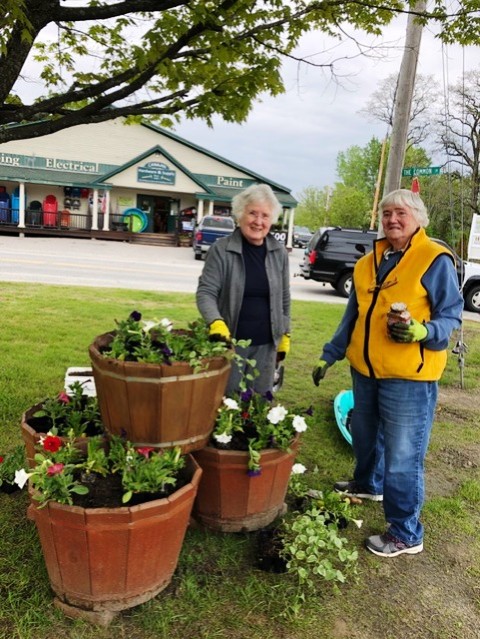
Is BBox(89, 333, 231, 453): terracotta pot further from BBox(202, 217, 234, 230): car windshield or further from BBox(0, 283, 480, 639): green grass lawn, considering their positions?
BBox(202, 217, 234, 230): car windshield

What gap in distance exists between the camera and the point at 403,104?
5.89 metres

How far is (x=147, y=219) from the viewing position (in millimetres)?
28781

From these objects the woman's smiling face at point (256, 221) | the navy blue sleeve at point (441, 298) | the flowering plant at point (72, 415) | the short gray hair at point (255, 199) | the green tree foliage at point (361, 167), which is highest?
the green tree foliage at point (361, 167)

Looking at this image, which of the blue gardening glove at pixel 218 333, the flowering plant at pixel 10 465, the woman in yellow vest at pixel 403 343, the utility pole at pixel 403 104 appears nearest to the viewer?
the blue gardening glove at pixel 218 333

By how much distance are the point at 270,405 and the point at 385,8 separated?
3.26m

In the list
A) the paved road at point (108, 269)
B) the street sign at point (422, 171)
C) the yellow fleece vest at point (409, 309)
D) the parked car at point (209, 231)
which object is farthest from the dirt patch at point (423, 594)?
the parked car at point (209, 231)

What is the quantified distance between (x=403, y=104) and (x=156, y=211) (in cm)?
2505

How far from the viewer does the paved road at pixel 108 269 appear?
12680mm

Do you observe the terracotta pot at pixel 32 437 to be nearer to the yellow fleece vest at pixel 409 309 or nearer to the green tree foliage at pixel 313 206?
the yellow fleece vest at pixel 409 309

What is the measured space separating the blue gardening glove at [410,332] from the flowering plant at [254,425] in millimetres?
710

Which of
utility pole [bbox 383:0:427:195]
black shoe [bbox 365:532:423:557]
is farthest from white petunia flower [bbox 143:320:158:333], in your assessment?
utility pole [bbox 383:0:427:195]

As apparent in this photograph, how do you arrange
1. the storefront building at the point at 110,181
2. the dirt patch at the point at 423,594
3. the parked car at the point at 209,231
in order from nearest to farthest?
the dirt patch at the point at 423,594 → the parked car at the point at 209,231 → the storefront building at the point at 110,181

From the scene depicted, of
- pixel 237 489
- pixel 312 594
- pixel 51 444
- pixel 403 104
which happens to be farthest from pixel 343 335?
pixel 403 104

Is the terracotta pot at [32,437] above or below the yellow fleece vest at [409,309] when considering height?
below
